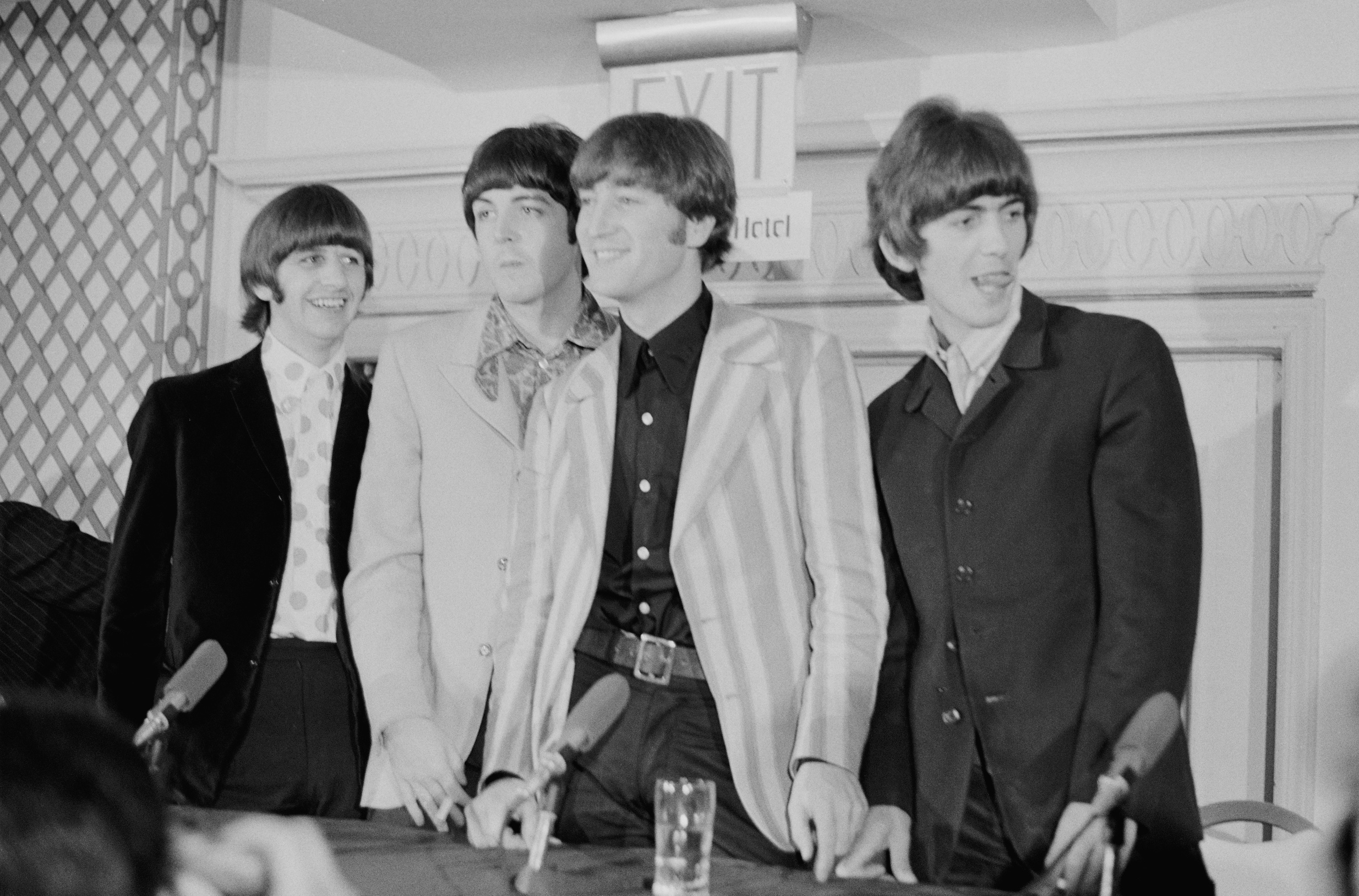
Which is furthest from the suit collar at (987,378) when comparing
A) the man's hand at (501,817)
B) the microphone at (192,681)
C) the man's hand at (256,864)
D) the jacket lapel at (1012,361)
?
the man's hand at (256,864)

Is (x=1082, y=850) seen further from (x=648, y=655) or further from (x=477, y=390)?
(x=477, y=390)

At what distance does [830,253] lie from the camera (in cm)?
312

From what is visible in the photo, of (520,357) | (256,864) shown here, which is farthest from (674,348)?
(256,864)

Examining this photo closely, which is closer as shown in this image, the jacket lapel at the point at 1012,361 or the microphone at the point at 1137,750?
the microphone at the point at 1137,750

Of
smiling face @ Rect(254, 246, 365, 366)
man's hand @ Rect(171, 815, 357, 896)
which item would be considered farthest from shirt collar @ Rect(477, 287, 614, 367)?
man's hand @ Rect(171, 815, 357, 896)

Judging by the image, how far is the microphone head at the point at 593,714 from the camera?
1512mm

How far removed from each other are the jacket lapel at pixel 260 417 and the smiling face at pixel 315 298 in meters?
0.07

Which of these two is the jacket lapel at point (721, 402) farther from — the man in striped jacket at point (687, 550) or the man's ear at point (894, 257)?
the man's ear at point (894, 257)

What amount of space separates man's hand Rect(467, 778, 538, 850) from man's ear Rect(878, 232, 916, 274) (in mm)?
778

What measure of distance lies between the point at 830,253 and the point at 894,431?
121 centimetres

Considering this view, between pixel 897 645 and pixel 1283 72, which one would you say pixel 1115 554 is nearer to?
pixel 897 645

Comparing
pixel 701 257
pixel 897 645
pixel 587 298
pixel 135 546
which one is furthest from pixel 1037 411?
pixel 135 546

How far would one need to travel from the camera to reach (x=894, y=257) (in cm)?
203

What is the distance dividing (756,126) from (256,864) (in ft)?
7.58
